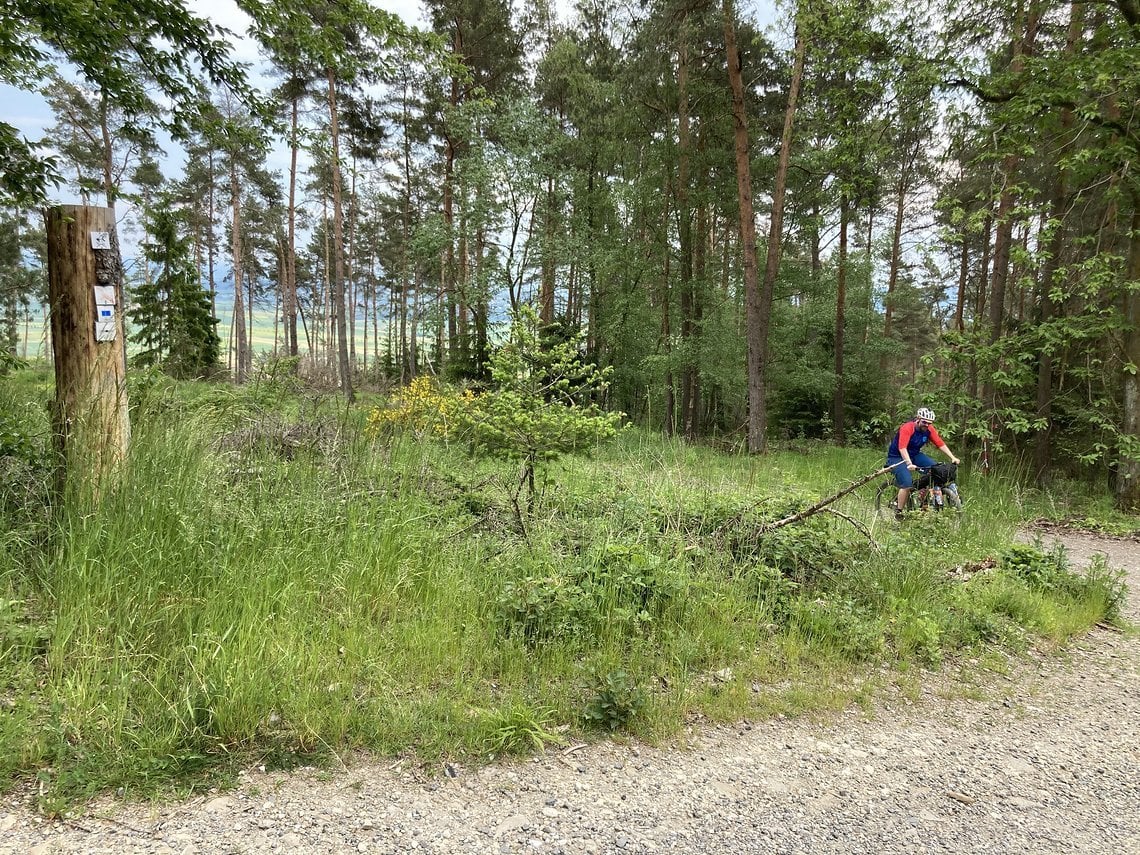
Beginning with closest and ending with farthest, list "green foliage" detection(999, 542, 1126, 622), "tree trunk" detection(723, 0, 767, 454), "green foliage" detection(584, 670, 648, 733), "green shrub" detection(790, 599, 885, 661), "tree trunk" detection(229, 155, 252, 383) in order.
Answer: "green foliage" detection(584, 670, 648, 733) → "green shrub" detection(790, 599, 885, 661) → "green foliage" detection(999, 542, 1126, 622) → "tree trunk" detection(723, 0, 767, 454) → "tree trunk" detection(229, 155, 252, 383)

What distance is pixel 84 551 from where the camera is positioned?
2.72 m

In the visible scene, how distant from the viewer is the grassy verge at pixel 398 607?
7.66 feet

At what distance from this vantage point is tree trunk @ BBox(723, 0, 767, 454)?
12.7m

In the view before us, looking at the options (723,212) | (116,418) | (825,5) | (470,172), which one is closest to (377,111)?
(470,172)

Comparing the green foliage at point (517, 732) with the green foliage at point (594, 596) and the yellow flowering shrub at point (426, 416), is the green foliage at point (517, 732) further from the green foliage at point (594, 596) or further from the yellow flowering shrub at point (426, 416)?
the yellow flowering shrub at point (426, 416)

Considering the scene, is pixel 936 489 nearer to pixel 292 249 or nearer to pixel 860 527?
pixel 860 527

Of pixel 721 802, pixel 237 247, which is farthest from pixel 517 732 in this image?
pixel 237 247

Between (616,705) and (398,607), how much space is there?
1350mm

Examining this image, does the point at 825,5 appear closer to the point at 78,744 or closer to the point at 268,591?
the point at 268,591

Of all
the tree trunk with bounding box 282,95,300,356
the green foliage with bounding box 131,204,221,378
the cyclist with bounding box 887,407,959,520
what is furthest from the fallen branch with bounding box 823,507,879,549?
the tree trunk with bounding box 282,95,300,356

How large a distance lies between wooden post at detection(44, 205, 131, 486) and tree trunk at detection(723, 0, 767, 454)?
12607 millimetres

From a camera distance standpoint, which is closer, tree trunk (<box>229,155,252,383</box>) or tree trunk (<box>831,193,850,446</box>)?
tree trunk (<box>831,193,850,446</box>)

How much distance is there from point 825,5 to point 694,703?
10692mm

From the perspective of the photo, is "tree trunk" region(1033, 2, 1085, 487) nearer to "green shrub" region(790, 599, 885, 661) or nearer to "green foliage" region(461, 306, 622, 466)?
"green shrub" region(790, 599, 885, 661)
